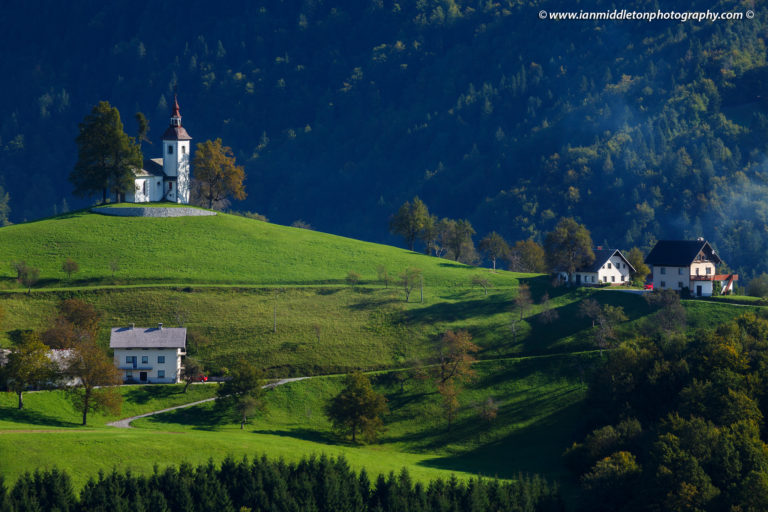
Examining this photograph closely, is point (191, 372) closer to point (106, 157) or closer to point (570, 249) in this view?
point (570, 249)

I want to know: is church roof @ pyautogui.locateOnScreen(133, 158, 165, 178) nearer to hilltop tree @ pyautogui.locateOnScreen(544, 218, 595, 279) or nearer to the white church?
the white church

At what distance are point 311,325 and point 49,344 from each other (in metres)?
30.6

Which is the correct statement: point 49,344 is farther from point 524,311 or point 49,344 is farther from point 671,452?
point 671,452

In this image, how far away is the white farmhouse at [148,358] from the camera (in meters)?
117

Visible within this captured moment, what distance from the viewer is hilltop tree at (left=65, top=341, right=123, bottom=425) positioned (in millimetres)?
102812

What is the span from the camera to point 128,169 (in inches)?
6501

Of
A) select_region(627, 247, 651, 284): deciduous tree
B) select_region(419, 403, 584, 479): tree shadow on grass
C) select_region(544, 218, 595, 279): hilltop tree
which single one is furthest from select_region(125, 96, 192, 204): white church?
select_region(419, 403, 584, 479): tree shadow on grass

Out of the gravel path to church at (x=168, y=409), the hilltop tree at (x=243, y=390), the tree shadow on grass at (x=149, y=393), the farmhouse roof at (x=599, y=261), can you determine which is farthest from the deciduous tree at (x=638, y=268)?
the tree shadow on grass at (x=149, y=393)

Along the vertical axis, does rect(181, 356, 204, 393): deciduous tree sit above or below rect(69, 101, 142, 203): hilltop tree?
below

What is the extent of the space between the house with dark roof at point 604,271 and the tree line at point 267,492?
5843cm

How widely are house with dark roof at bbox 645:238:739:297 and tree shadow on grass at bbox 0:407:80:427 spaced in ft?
250

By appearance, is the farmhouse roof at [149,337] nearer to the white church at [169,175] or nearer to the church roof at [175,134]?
the white church at [169,175]

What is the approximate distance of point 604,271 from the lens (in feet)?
474

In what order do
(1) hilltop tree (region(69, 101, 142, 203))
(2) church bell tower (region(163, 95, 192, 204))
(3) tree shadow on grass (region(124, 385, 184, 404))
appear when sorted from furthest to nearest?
(2) church bell tower (region(163, 95, 192, 204)) < (1) hilltop tree (region(69, 101, 142, 203)) < (3) tree shadow on grass (region(124, 385, 184, 404))
